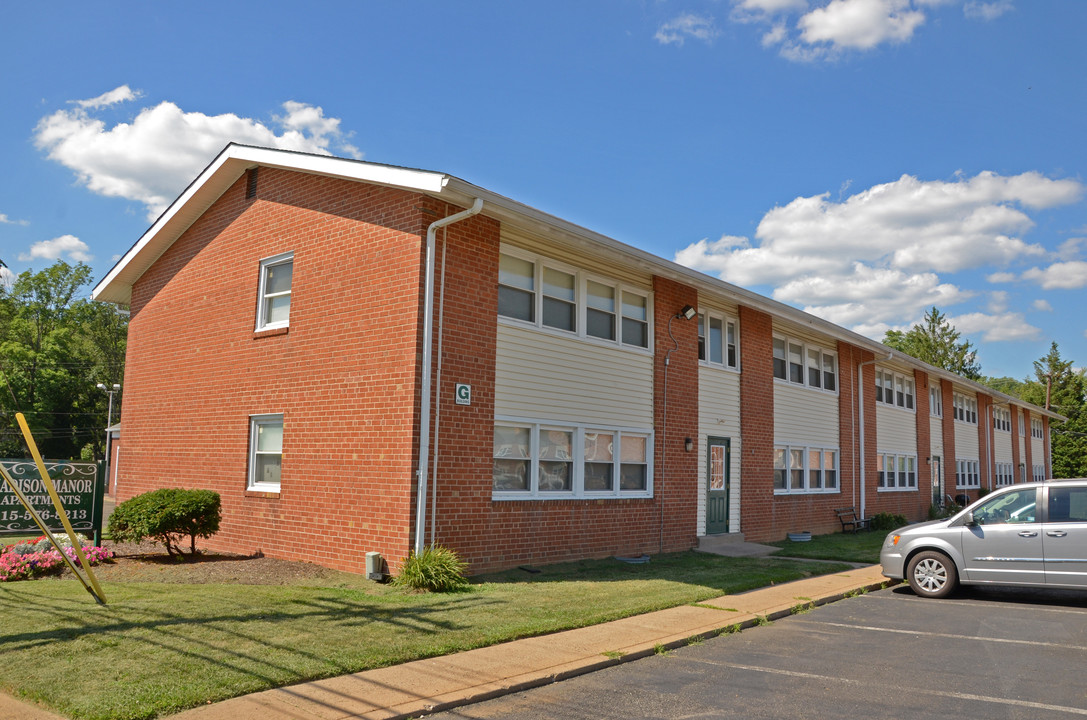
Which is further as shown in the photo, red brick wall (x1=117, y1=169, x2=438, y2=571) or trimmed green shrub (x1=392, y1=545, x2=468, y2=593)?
red brick wall (x1=117, y1=169, x2=438, y2=571)

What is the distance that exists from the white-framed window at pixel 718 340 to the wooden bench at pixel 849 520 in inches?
265

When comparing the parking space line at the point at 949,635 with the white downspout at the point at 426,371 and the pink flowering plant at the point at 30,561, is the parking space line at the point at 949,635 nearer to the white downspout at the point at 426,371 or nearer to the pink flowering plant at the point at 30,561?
the white downspout at the point at 426,371

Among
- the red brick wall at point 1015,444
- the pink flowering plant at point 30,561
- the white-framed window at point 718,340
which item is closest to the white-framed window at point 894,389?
the white-framed window at point 718,340

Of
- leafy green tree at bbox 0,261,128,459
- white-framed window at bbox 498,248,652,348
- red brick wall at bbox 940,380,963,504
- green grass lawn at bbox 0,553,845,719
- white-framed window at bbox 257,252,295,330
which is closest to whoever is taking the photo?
green grass lawn at bbox 0,553,845,719

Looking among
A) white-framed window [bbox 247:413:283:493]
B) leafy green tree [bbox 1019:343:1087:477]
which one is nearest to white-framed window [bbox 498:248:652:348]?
white-framed window [bbox 247:413:283:493]

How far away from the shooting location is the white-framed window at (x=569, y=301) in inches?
518

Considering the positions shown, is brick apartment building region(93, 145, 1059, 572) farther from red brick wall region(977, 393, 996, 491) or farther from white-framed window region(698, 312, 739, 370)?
red brick wall region(977, 393, 996, 491)

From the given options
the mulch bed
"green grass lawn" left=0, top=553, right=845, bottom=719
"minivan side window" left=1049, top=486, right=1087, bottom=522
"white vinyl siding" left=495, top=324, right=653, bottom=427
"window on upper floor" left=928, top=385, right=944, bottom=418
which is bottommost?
"green grass lawn" left=0, top=553, right=845, bottom=719

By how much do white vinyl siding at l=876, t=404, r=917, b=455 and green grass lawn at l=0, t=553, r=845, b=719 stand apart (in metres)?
15.7

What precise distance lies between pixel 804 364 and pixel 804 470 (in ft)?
9.30

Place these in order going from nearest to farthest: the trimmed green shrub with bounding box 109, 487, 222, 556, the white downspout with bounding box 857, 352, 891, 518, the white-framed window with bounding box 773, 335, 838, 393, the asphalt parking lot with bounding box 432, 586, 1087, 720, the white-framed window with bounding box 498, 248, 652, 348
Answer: the asphalt parking lot with bounding box 432, 586, 1087, 720 → the trimmed green shrub with bounding box 109, 487, 222, 556 → the white-framed window with bounding box 498, 248, 652, 348 → the white-framed window with bounding box 773, 335, 838, 393 → the white downspout with bounding box 857, 352, 891, 518

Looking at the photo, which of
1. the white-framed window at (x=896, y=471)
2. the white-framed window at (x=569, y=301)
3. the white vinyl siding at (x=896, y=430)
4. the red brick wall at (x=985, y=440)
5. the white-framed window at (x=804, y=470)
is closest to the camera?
the white-framed window at (x=569, y=301)

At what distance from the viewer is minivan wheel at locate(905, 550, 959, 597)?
458 inches

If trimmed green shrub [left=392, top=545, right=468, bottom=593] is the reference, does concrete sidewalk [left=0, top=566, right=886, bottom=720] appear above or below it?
below
